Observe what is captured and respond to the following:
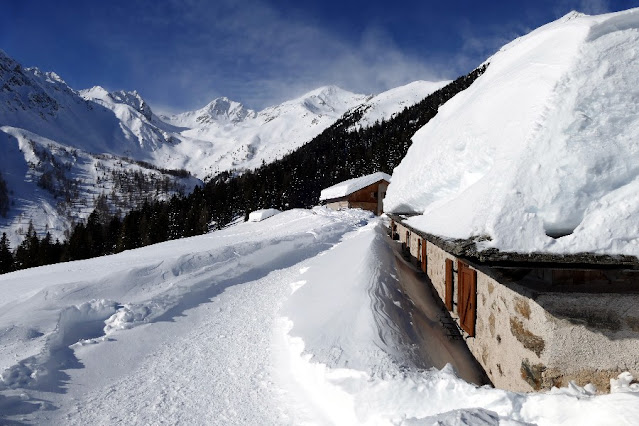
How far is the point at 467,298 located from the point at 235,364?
4.19 meters

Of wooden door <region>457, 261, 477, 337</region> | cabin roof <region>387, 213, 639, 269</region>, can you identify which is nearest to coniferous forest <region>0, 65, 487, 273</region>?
wooden door <region>457, 261, 477, 337</region>

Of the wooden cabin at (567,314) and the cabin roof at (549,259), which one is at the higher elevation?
the cabin roof at (549,259)

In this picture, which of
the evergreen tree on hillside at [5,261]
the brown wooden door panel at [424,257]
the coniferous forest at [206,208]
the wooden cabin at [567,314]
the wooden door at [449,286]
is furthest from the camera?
the coniferous forest at [206,208]

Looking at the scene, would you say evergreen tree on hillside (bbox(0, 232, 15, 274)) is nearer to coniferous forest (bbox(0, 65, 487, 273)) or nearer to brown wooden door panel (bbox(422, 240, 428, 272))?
coniferous forest (bbox(0, 65, 487, 273))

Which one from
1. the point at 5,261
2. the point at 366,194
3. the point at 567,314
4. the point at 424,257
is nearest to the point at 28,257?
the point at 5,261

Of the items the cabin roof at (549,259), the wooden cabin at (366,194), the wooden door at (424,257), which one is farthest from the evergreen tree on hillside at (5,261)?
the cabin roof at (549,259)

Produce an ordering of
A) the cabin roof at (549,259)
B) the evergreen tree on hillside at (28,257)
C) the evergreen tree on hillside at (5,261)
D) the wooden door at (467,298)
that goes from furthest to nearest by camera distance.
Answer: the evergreen tree on hillside at (28,257) → the evergreen tree on hillside at (5,261) → the wooden door at (467,298) → the cabin roof at (549,259)

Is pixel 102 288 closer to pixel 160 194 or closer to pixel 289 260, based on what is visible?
pixel 289 260

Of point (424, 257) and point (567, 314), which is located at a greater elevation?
point (567, 314)

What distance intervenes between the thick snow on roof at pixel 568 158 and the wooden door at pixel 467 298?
163 centimetres

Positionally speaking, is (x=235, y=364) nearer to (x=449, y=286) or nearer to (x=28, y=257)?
(x=449, y=286)

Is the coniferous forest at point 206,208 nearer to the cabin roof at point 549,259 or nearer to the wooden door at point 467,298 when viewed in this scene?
the wooden door at point 467,298

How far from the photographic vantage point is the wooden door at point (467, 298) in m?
5.89

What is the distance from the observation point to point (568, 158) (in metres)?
3.55
